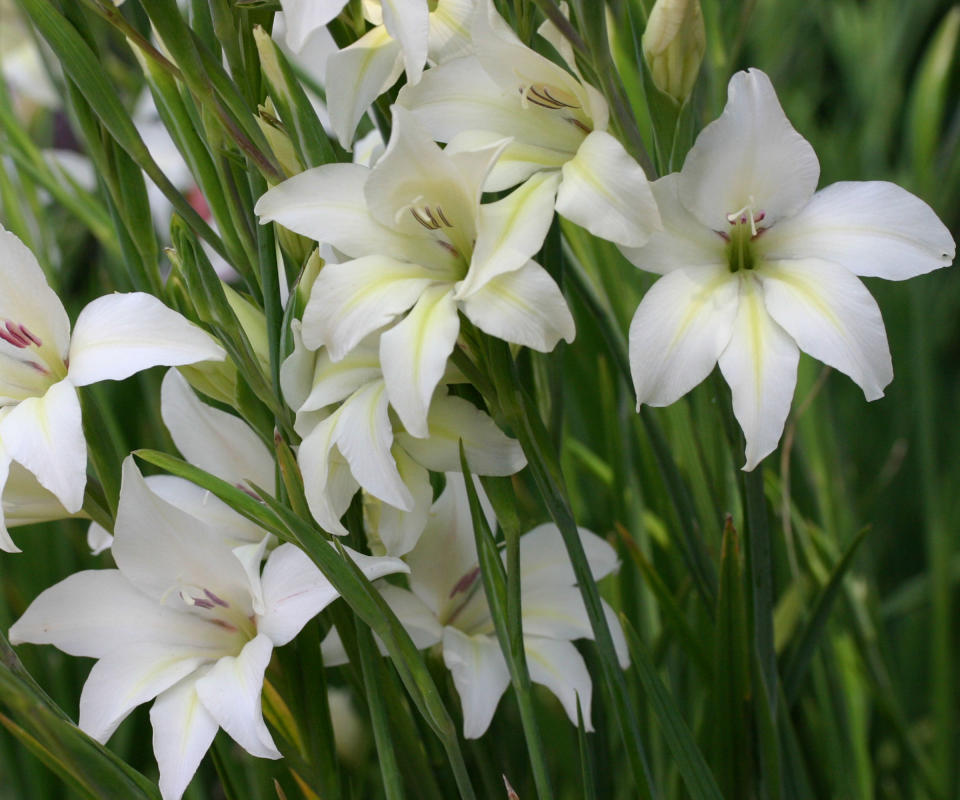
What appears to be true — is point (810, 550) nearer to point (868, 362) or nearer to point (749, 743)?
point (749, 743)

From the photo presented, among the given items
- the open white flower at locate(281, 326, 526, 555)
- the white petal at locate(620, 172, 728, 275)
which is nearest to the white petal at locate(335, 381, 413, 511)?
the open white flower at locate(281, 326, 526, 555)

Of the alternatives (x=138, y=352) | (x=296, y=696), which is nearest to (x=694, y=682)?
(x=296, y=696)

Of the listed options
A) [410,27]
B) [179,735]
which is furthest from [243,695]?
[410,27]

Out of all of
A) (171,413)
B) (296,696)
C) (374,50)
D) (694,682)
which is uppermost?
(374,50)

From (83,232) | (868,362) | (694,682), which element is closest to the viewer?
(868,362)

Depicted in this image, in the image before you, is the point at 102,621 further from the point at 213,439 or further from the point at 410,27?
the point at 410,27
